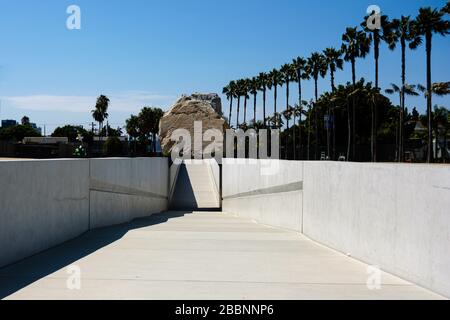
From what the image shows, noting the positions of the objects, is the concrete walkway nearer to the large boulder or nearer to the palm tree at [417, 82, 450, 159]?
the palm tree at [417, 82, 450, 159]

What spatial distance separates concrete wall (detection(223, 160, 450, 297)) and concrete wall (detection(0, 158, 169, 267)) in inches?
179

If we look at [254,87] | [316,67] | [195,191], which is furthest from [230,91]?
[195,191]

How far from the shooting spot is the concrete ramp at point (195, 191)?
1492 inches

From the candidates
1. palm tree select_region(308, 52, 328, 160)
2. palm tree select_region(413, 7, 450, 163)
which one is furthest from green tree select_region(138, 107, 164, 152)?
palm tree select_region(413, 7, 450, 163)

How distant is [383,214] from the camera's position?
7.69 meters

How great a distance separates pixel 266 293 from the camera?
239 inches

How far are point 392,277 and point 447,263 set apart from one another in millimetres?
1339

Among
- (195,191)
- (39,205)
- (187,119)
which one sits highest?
(187,119)

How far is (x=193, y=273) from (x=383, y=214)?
2.68 m

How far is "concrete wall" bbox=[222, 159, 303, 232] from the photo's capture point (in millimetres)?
13586

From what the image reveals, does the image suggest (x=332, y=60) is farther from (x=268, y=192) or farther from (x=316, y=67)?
(x=268, y=192)

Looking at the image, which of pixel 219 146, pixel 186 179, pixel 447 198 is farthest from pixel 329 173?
pixel 219 146
